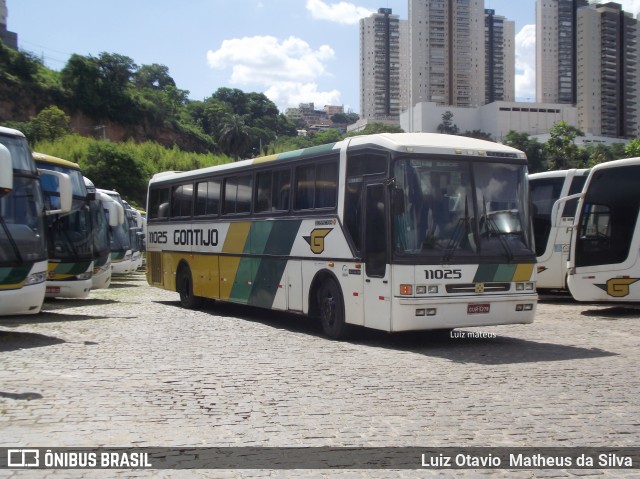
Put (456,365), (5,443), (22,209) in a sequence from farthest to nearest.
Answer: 1. (22,209)
2. (456,365)
3. (5,443)

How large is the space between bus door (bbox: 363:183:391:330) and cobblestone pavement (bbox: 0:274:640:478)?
55 cm

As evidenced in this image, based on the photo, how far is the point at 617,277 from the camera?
53.9 feet

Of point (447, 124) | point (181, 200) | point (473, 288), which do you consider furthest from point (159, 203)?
point (447, 124)

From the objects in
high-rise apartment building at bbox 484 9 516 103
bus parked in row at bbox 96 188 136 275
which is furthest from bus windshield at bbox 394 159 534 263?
high-rise apartment building at bbox 484 9 516 103

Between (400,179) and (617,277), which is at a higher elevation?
(400,179)

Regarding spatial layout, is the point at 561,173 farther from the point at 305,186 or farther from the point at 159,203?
the point at 159,203

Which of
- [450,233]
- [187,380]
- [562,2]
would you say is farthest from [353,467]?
[562,2]

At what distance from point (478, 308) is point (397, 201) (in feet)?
6.69

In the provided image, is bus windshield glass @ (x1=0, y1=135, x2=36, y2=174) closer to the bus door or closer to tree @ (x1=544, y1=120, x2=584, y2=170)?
the bus door

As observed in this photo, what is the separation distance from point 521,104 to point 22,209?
445 ft

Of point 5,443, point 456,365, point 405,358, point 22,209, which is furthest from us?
point 22,209

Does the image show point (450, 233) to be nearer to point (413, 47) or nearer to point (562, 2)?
point (413, 47)

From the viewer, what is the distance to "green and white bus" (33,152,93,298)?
1773cm

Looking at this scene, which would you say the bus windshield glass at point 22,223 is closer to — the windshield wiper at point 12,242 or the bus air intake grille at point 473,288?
the windshield wiper at point 12,242
